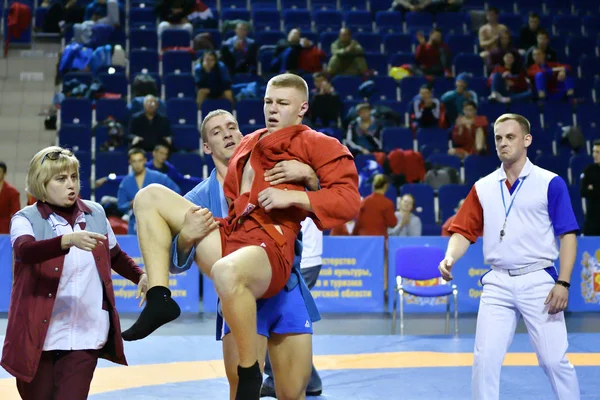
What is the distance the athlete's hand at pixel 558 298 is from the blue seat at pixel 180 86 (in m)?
9.07

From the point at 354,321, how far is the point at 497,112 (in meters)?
5.36

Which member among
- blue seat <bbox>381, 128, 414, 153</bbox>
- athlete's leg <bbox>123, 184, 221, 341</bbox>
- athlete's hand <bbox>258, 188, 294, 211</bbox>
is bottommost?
athlete's leg <bbox>123, 184, 221, 341</bbox>

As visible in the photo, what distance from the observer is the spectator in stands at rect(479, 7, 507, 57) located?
14945mm

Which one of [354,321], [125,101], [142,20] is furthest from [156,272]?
[142,20]

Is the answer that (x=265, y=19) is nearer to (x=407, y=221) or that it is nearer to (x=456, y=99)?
(x=456, y=99)

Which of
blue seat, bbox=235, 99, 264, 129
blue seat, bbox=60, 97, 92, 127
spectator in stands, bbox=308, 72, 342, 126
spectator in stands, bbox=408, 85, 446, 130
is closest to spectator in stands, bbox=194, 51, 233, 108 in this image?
blue seat, bbox=235, 99, 264, 129

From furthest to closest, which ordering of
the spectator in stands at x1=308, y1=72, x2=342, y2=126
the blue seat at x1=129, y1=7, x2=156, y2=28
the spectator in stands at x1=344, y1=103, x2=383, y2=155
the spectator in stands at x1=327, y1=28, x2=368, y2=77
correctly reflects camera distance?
the blue seat at x1=129, y1=7, x2=156, y2=28
the spectator in stands at x1=327, y1=28, x2=368, y2=77
the spectator in stands at x1=308, y1=72, x2=342, y2=126
the spectator in stands at x1=344, y1=103, x2=383, y2=155

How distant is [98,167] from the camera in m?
11.5

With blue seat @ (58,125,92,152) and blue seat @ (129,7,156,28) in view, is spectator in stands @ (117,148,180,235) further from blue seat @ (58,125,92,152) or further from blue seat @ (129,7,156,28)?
blue seat @ (129,7,156,28)

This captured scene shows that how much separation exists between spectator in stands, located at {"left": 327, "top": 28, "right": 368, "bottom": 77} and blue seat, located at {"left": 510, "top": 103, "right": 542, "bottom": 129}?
2371mm

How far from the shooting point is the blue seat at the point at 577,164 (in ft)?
41.5

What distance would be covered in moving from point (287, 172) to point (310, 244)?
3006mm

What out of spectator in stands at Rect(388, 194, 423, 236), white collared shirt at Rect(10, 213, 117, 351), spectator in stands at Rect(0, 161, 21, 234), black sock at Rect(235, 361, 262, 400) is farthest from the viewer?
spectator in stands at Rect(388, 194, 423, 236)

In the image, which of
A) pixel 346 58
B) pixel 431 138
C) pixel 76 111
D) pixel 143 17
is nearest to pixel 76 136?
pixel 76 111
